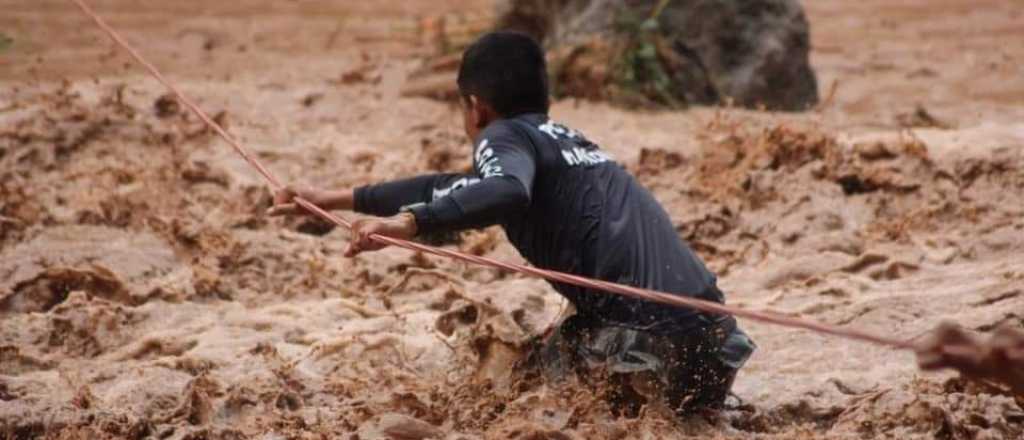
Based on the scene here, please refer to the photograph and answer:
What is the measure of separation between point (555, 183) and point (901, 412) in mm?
948

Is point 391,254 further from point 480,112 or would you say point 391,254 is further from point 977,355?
point 977,355

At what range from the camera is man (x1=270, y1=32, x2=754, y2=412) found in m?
3.72

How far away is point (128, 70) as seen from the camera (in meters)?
7.57

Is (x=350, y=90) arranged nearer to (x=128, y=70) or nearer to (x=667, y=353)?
(x=128, y=70)

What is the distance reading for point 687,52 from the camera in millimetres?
7441

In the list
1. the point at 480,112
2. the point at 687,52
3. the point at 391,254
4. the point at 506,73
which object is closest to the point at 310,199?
the point at 480,112

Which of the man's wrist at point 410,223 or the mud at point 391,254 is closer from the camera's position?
the man's wrist at point 410,223

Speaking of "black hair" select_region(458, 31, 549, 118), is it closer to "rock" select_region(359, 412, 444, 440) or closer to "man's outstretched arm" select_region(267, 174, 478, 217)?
"man's outstretched arm" select_region(267, 174, 478, 217)

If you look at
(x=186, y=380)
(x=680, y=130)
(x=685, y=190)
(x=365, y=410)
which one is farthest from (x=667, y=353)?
(x=680, y=130)

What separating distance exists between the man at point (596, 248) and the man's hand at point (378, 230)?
0.26 meters

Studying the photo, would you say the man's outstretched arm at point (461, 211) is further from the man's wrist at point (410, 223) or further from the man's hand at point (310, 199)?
the man's hand at point (310, 199)

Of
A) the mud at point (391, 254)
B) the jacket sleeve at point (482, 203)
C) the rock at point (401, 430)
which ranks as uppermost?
the jacket sleeve at point (482, 203)

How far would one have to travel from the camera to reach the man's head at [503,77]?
384cm

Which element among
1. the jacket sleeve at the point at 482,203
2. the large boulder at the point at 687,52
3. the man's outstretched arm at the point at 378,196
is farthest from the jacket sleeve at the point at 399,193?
the large boulder at the point at 687,52
